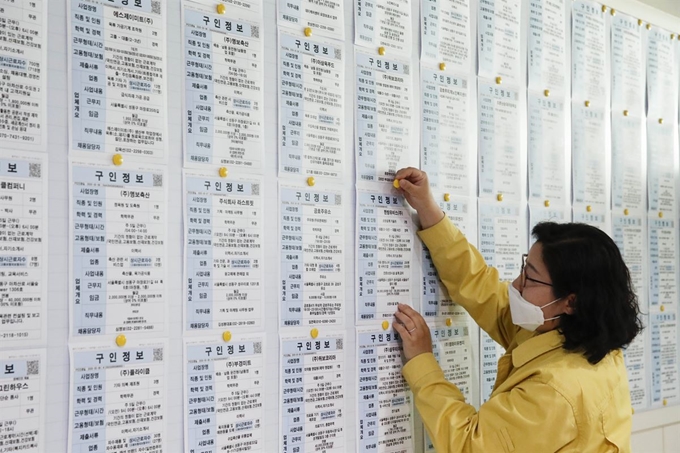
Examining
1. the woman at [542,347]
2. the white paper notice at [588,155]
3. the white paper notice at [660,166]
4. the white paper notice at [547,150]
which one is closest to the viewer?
the woman at [542,347]

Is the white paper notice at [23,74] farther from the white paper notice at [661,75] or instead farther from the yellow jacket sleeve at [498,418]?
the white paper notice at [661,75]

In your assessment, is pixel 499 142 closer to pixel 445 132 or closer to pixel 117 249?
pixel 445 132

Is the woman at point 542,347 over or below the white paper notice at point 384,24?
below

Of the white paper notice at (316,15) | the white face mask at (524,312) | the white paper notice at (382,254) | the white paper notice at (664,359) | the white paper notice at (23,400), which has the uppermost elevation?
the white paper notice at (316,15)

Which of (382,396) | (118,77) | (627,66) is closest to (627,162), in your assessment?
(627,66)

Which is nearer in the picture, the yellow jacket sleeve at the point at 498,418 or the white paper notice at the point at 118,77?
the white paper notice at the point at 118,77

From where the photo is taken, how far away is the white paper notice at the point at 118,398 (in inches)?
41.8

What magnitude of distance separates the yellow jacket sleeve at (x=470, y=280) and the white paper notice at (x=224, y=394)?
46 cm

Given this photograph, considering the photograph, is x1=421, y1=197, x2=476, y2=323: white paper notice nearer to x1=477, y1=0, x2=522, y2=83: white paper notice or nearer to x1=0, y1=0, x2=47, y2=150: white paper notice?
x1=477, y1=0, x2=522, y2=83: white paper notice

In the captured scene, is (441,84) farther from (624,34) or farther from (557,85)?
(624,34)

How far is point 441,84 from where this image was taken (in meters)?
1.59

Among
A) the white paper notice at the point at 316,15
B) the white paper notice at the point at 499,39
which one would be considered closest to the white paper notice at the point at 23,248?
the white paper notice at the point at 316,15

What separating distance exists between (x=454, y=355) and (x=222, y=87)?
31.9 inches

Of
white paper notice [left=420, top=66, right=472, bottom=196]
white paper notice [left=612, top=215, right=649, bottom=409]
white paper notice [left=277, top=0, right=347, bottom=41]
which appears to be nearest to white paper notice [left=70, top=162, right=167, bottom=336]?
white paper notice [left=277, top=0, right=347, bottom=41]
